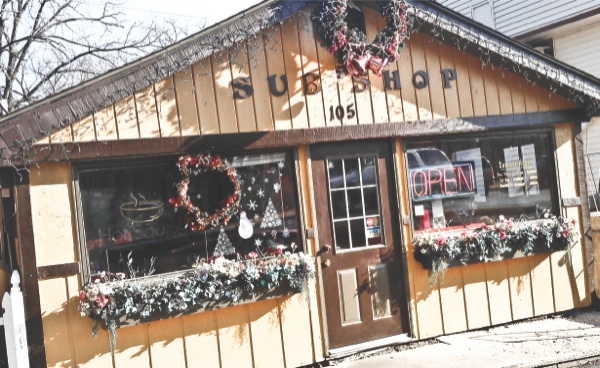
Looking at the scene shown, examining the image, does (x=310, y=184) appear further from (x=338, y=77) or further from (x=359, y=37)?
(x=359, y=37)

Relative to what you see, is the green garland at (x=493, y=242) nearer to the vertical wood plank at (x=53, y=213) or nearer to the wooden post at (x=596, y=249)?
the wooden post at (x=596, y=249)

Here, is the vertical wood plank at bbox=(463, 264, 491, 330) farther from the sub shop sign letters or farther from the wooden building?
the sub shop sign letters

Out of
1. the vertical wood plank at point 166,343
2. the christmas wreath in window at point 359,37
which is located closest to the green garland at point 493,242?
the christmas wreath in window at point 359,37

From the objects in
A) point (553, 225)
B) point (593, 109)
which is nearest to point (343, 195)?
point (553, 225)

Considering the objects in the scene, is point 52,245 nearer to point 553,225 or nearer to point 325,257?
point 325,257

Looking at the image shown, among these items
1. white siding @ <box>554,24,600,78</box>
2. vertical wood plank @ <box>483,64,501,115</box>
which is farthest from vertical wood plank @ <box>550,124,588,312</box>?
white siding @ <box>554,24,600,78</box>

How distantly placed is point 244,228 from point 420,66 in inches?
112

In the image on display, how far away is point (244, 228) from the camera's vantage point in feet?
22.4

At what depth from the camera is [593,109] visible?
330 inches

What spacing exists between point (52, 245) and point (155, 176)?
1.16 metres

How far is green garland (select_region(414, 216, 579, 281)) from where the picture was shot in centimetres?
745

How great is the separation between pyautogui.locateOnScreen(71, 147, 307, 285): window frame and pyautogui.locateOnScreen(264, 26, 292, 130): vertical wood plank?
0.99 feet

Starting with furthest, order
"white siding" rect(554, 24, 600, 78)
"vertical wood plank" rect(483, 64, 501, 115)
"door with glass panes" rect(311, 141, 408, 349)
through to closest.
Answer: "white siding" rect(554, 24, 600, 78), "vertical wood plank" rect(483, 64, 501, 115), "door with glass panes" rect(311, 141, 408, 349)

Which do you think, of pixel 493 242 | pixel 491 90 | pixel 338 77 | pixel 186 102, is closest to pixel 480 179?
pixel 493 242
